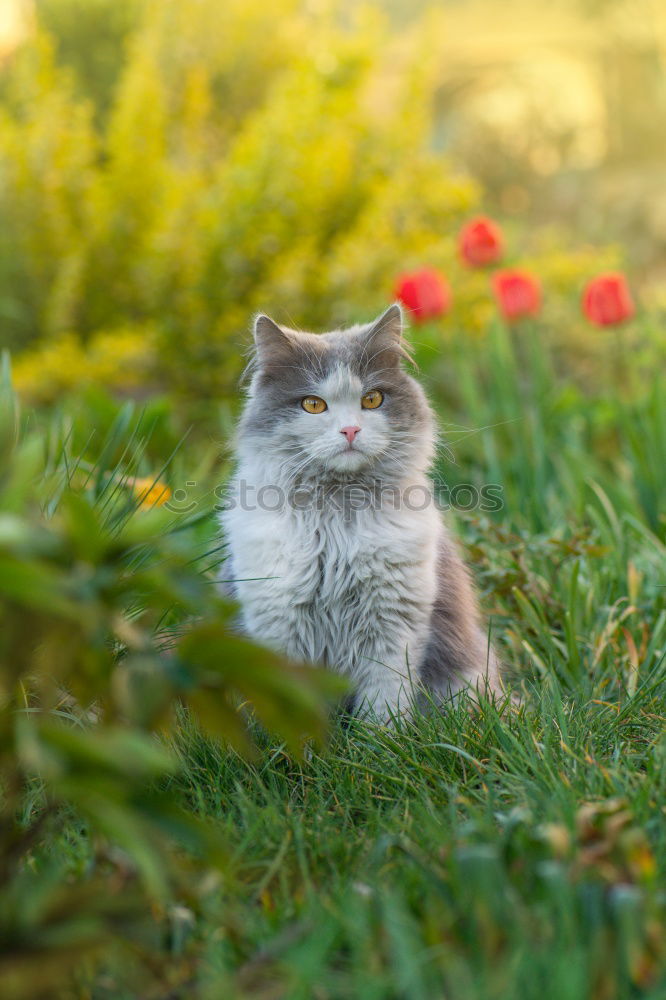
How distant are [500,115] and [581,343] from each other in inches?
277

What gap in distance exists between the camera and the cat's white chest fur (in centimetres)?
224

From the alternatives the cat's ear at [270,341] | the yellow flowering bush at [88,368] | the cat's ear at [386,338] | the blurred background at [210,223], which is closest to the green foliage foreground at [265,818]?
the cat's ear at [270,341]

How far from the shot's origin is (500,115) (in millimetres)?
11703

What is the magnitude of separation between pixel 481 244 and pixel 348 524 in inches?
91.0

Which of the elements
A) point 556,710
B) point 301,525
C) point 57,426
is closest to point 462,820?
point 556,710

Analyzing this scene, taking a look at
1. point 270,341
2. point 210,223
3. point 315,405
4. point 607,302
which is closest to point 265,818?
point 315,405

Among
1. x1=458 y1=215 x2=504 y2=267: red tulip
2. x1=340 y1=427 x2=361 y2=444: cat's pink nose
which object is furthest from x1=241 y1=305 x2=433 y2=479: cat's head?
x1=458 y1=215 x2=504 y2=267: red tulip

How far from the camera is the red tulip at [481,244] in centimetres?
413

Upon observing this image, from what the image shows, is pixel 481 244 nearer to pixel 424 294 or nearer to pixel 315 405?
pixel 424 294

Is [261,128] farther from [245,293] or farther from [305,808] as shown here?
[305,808]

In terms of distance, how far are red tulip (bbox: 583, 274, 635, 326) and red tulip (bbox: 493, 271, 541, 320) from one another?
0.81 feet

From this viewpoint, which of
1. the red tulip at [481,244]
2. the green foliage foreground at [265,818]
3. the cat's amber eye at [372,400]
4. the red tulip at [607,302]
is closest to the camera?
the green foliage foreground at [265,818]

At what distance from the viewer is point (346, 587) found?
88.7 inches

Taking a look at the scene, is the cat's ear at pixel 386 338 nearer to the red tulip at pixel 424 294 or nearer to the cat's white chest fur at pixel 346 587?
the cat's white chest fur at pixel 346 587
